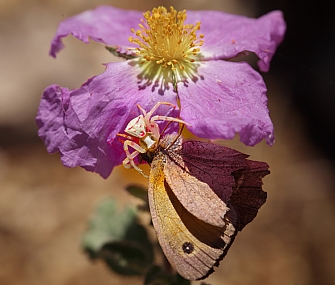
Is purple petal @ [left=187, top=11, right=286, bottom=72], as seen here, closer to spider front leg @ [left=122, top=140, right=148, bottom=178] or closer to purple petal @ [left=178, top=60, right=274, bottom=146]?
purple petal @ [left=178, top=60, right=274, bottom=146]

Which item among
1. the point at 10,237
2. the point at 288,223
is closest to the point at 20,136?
the point at 10,237

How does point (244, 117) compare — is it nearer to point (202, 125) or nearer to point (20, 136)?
point (202, 125)

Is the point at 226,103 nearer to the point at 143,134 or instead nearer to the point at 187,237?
the point at 143,134

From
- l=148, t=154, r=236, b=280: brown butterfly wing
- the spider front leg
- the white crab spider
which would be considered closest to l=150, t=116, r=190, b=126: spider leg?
the white crab spider

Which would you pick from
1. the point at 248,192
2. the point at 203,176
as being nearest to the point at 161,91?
the point at 203,176

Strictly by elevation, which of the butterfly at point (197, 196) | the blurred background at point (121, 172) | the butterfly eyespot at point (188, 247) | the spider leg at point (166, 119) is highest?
the spider leg at point (166, 119)

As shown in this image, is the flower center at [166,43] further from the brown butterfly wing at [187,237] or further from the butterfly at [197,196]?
the brown butterfly wing at [187,237]

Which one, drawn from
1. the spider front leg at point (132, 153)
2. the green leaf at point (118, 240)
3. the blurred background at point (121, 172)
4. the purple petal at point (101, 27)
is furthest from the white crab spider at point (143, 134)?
the blurred background at point (121, 172)
